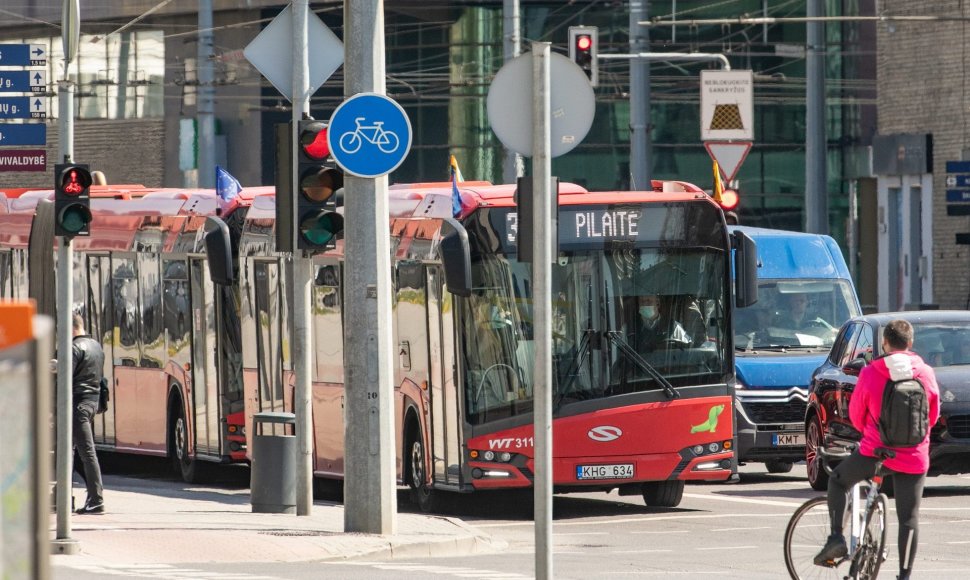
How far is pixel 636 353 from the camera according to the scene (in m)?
15.9

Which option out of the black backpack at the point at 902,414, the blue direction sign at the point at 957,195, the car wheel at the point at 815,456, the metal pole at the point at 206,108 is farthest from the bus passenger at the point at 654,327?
the metal pole at the point at 206,108

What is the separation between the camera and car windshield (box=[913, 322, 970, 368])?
17391mm

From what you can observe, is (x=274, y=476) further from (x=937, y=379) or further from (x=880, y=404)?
(x=880, y=404)

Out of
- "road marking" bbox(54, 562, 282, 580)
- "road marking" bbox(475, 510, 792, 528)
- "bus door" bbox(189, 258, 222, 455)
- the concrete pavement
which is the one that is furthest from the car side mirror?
"road marking" bbox(54, 562, 282, 580)

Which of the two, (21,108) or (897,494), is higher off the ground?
(21,108)

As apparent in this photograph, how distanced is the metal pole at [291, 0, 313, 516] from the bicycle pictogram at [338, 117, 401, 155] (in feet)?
3.85

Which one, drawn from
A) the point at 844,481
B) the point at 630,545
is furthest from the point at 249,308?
the point at 844,481

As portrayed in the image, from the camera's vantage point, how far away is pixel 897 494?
10.3 metres

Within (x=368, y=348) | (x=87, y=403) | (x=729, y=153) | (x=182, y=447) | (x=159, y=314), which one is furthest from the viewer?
(x=729, y=153)

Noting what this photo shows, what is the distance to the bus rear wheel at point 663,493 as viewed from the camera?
55.4ft

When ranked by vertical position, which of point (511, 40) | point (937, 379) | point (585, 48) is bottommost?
point (937, 379)

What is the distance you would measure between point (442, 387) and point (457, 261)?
146cm

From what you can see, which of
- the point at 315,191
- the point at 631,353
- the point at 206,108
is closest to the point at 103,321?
the point at 631,353

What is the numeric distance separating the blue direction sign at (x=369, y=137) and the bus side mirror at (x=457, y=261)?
1710 millimetres
